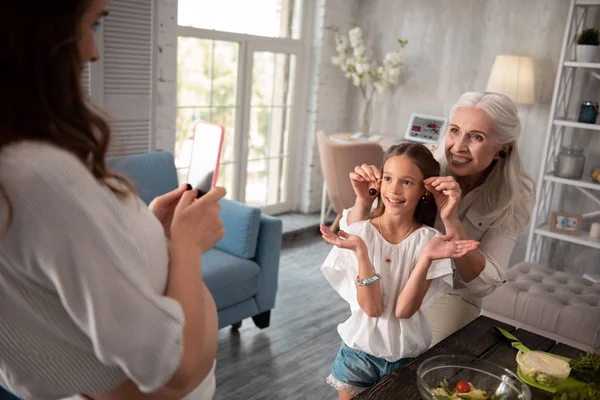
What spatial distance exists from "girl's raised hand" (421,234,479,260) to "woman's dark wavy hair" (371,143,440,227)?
8.5 inches

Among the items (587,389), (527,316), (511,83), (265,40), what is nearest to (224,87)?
(265,40)

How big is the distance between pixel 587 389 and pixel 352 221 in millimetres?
809

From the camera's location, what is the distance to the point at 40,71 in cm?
73

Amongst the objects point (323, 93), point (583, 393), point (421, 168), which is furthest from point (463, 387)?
point (323, 93)

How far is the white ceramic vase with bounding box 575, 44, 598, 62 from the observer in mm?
3914

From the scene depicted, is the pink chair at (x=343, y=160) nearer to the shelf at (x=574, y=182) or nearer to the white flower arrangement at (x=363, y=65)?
the white flower arrangement at (x=363, y=65)

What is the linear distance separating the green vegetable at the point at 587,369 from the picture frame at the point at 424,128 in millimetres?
3369

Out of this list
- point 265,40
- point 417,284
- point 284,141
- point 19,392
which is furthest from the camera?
point 284,141

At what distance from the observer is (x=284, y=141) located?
5285 millimetres

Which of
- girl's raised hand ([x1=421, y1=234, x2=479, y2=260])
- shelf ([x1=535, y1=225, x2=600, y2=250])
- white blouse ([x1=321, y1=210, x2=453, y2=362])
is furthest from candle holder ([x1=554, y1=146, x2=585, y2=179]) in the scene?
girl's raised hand ([x1=421, y1=234, x2=479, y2=260])

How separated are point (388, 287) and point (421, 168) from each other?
37cm

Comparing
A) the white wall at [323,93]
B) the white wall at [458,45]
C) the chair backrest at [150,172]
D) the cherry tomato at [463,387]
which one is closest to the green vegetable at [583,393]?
the cherry tomato at [463,387]

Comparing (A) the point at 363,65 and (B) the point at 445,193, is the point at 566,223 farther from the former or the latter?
(B) the point at 445,193

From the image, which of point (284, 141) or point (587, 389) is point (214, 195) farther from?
point (284, 141)
